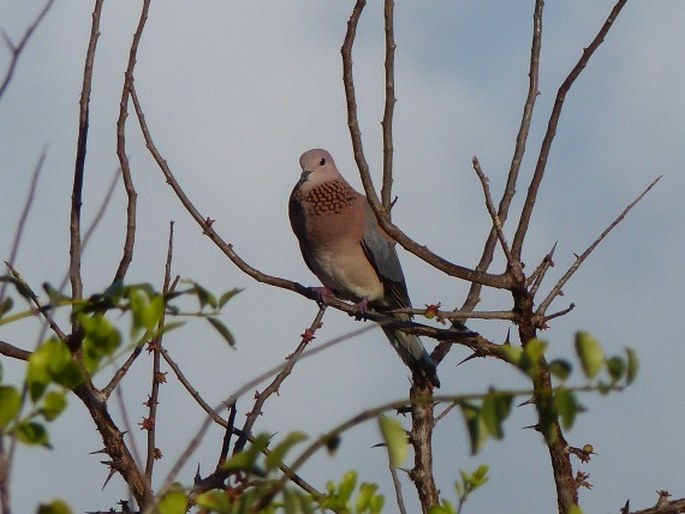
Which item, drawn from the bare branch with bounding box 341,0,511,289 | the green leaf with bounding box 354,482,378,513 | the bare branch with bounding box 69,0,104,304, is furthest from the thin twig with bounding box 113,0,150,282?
the green leaf with bounding box 354,482,378,513

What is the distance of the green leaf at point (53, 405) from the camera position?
4.11 ft

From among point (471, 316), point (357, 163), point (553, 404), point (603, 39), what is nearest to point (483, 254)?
point (603, 39)

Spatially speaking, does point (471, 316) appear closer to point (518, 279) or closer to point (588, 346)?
point (518, 279)

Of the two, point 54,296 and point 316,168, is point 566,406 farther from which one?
point 316,168

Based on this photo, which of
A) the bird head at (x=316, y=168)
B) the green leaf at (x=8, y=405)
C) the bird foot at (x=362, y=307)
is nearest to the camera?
the green leaf at (x=8, y=405)

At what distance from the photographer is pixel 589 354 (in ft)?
4.30

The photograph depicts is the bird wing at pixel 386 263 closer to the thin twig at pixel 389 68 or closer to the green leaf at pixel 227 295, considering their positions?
the thin twig at pixel 389 68

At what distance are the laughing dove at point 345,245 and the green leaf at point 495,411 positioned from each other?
16.0 feet

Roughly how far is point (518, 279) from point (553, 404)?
137cm

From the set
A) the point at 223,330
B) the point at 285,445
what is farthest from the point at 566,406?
the point at 223,330

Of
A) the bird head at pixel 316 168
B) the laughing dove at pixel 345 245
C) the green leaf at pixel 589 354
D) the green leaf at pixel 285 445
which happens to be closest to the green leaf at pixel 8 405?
the green leaf at pixel 285 445

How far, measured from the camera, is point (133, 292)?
1398 mm

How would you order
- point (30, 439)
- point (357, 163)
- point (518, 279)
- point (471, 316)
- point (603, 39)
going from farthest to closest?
1. point (603, 39)
2. point (357, 163)
3. point (518, 279)
4. point (471, 316)
5. point (30, 439)

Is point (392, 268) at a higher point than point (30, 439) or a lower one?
higher
